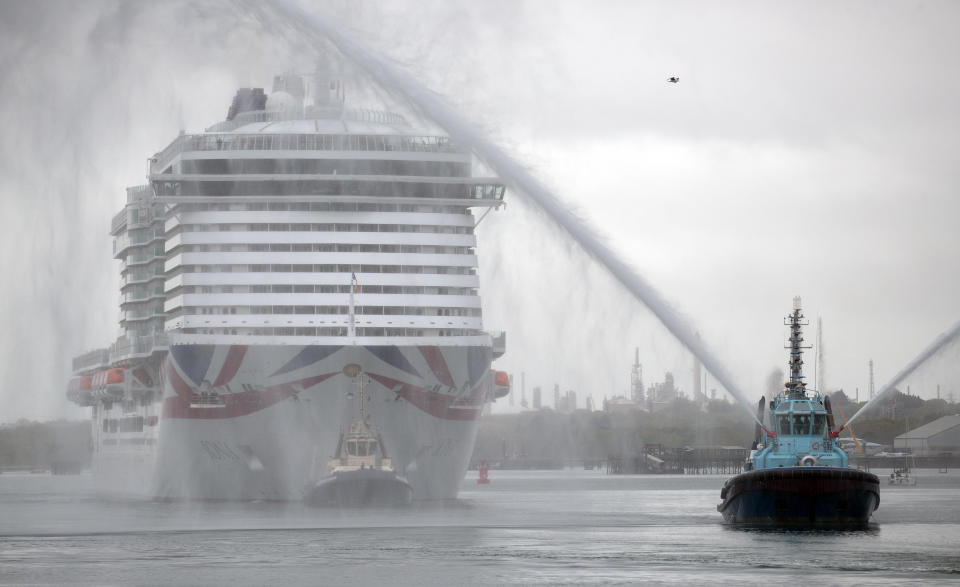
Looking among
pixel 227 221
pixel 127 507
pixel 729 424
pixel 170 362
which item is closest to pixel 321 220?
pixel 227 221

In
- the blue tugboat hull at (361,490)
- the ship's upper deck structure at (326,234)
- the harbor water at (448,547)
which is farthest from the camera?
the blue tugboat hull at (361,490)

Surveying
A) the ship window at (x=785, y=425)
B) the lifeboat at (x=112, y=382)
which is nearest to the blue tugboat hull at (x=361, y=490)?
the lifeboat at (x=112, y=382)

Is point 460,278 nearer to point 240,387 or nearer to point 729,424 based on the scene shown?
point 240,387

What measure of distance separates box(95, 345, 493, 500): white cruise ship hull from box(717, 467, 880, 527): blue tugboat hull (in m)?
17.4

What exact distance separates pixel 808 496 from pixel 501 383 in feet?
87.5

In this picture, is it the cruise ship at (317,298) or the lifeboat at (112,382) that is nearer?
the cruise ship at (317,298)

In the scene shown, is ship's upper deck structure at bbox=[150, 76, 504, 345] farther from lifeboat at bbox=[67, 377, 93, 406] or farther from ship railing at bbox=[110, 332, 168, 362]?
lifeboat at bbox=[67, 377, 93, 406]

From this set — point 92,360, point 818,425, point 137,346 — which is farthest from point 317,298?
point 92,360

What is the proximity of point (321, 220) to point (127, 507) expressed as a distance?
20.7 metres

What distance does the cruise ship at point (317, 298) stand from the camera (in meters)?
70.8

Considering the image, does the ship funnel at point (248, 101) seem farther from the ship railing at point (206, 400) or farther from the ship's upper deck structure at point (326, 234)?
the ship railing at point (206, 400)

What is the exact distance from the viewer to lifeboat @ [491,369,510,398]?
8153cm

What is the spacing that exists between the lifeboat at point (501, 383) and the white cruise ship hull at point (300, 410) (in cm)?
598

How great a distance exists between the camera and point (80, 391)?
103 m
